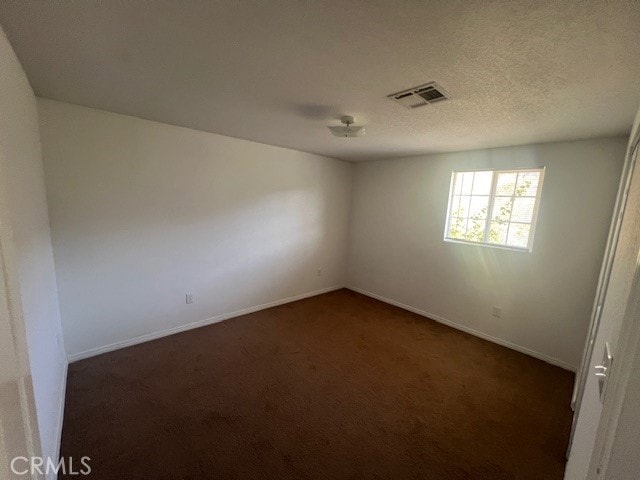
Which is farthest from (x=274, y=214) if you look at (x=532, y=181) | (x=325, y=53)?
(x=532, y=181)

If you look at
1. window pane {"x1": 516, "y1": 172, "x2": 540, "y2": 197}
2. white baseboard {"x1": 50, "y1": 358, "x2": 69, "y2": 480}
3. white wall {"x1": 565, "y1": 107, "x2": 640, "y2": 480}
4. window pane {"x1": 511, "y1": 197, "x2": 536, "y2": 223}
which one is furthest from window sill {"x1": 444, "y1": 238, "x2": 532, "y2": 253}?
white baseboard {"x1": 50, "y1": 358, "x2": 69, "y2": 480}

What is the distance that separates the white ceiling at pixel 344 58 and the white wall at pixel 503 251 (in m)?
0.49

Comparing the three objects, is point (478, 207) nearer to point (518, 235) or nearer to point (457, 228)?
point (457, 228)

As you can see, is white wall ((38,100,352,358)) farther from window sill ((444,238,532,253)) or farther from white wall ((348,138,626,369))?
window sill ((444,238,532,253))

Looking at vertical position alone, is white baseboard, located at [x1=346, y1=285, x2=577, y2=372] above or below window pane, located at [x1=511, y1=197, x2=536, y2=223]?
below

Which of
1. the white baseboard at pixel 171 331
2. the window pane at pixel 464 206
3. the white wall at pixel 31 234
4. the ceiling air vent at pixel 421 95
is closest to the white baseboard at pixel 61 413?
the white wall at pixel 31 234

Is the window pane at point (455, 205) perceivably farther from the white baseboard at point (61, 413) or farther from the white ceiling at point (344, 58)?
the white baseboard at point (61, 413)

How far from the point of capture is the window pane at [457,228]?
11.1ft

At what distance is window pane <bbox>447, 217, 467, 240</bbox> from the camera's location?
3393 millimetres

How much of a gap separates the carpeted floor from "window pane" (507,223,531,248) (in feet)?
3.98

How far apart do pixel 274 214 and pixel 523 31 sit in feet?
9.86

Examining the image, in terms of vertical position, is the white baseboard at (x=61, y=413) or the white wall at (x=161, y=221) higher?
the white wall at (x=161, y=221)

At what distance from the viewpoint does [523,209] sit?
9.47 ft

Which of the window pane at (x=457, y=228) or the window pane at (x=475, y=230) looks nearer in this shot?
the window pane at (x=475, y=230)
